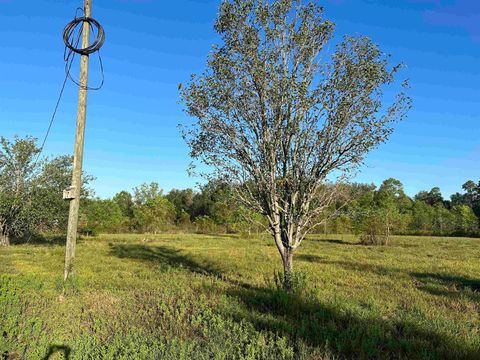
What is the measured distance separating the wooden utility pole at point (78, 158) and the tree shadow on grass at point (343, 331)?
466cm

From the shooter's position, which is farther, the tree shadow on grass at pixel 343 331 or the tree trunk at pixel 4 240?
the tree trunk at pixel 4 240

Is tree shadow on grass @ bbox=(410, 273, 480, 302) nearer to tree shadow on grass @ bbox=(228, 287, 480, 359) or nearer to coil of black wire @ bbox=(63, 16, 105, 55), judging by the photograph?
tree shadow on grass @ bbox=(228, 287, 480, 359)

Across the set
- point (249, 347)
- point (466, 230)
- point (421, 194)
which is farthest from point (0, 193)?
point (421, 194)

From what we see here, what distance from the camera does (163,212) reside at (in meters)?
65.6

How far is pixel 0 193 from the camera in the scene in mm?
25453

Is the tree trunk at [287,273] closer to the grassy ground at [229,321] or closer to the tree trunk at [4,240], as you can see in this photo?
the grassy ground at [229,321]

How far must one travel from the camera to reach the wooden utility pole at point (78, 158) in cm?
1002

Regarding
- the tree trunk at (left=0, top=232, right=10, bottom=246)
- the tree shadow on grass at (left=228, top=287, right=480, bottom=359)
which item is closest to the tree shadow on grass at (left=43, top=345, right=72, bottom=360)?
the tree shadow on grass at (left=228, top=287, right=480, bottom=359)

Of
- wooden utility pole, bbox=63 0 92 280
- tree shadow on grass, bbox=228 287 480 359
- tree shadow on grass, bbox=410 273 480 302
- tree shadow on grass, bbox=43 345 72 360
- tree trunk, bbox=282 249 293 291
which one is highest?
wooden utility pole, bbox=63 0 92 280

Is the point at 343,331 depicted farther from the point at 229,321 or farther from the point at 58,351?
the point at 58,351

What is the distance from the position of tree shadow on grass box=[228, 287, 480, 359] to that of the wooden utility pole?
15.3 ft

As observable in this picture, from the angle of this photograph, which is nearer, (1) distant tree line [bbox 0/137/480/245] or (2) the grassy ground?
(2) the grassy ground

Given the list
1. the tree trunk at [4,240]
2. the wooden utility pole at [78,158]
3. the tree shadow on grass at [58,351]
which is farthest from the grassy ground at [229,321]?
the tree trunk at [4,240]

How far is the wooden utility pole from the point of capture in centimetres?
1002
